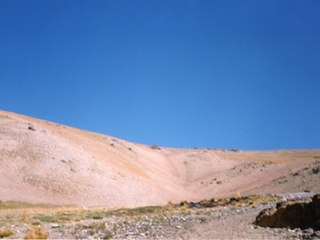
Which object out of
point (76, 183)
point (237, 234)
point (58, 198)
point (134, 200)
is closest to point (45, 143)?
point (76, 183)

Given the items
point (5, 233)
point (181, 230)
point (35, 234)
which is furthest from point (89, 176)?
point (181, 230)

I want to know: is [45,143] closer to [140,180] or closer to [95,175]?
[95,175]

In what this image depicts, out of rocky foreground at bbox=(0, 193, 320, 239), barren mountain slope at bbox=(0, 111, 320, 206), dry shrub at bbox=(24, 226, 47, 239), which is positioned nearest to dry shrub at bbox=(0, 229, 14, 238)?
rocky foreground at bbox=(0, 193, 320, 239)

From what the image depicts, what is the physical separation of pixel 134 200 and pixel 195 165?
39147 millimetres

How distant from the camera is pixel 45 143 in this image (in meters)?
38.2

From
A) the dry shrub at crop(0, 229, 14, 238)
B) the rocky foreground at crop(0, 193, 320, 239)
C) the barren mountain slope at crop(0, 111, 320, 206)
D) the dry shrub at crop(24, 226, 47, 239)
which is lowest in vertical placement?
the rocky foreground at crop(0, 193, 320, 239)

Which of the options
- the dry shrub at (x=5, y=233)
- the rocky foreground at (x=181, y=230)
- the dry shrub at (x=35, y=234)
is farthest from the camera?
the dry shrub at (x=5, y=233)

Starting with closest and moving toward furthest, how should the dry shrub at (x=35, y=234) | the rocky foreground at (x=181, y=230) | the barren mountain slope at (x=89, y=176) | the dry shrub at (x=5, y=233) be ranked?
the rocky foreground at (x=181, y=230) → the dry shrub at (x=35, y=234) → the dry shrub at (x=5, y=233) → the barren mountain slope at (x=89, y=176)

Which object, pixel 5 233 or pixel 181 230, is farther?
pixel 181 230

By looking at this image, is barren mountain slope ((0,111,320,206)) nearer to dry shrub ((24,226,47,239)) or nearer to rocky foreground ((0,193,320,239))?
rocky foreground ((0,193,320,239))

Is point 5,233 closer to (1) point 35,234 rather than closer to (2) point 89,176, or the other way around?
(1) point 35,234

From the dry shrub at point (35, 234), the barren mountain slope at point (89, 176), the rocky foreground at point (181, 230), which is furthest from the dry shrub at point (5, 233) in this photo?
the barren mountain slope at point (89, 176)

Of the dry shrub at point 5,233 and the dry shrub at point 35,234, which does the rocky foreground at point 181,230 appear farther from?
the dry shrub at point 35,234

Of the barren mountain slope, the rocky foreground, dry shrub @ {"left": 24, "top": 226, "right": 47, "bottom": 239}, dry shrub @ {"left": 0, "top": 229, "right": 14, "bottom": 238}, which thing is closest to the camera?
the rocky foreground
